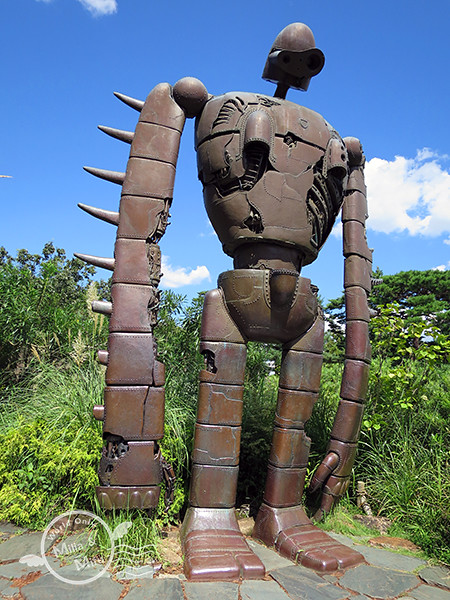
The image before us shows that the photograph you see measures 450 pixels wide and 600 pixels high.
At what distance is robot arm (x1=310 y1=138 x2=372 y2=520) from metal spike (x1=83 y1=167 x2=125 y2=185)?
1.75 metres

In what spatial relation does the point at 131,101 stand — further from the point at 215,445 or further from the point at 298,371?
the point at 215,445

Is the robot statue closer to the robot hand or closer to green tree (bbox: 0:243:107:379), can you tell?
the robot hand

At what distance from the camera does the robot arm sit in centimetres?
309

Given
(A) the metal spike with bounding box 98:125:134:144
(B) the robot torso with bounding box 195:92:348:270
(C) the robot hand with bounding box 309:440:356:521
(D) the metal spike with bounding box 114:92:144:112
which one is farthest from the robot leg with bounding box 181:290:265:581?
(D) the metal spike with bounding box 114:92:144:112

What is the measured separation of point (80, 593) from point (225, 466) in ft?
3.14

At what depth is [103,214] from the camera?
267 cm

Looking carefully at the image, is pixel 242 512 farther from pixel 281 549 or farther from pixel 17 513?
pixel 17 513

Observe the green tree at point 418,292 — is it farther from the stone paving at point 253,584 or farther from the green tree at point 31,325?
the stone paving at point 253,584

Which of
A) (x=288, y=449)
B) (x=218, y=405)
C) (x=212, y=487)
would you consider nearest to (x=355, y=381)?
(x=288, y=449)

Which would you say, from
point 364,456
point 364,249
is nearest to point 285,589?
point 364,456

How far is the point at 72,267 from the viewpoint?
59.0ft

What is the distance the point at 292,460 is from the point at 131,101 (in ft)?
8.06

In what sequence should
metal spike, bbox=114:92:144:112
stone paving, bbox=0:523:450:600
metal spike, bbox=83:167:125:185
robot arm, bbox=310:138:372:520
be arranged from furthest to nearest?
robot arm, bbox=310:138:372:520 < metal spike, bbox=114:92:144:112 < metal spike, bbox=83:167:125:185 < stone paving, bbox=0:523:450:600

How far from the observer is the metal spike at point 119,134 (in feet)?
9.07
